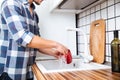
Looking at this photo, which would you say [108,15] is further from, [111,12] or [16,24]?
[16,24]

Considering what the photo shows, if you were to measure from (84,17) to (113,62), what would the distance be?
79cm

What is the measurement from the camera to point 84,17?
5.50 feet

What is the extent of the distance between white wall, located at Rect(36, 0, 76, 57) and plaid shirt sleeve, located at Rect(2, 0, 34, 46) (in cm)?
74

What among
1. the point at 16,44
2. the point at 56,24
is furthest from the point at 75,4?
the point at 16,44

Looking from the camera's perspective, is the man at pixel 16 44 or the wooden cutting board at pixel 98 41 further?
the wooden cutting board at pixel 98 41

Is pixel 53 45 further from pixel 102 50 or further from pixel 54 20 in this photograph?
pixel 54 20

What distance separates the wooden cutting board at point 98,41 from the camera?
125 cm

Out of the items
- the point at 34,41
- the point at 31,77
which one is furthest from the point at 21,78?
the point at 34,41

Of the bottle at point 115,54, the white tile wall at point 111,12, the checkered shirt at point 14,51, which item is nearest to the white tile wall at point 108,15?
the white tile wall at point 111,12

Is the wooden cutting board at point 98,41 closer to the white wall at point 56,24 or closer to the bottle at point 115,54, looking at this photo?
the bottle at point 115,54

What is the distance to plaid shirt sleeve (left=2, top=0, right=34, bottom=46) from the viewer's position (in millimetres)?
909

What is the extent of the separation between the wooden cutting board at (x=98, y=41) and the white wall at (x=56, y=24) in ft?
1.34

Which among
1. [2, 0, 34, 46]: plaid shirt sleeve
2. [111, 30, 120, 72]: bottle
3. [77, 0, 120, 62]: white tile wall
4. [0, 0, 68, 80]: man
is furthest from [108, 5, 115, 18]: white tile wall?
[2, 0, 34, 46]: plaid shirt sleeve

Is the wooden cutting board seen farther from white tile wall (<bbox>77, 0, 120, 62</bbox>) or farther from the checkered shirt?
the checkered shirt
